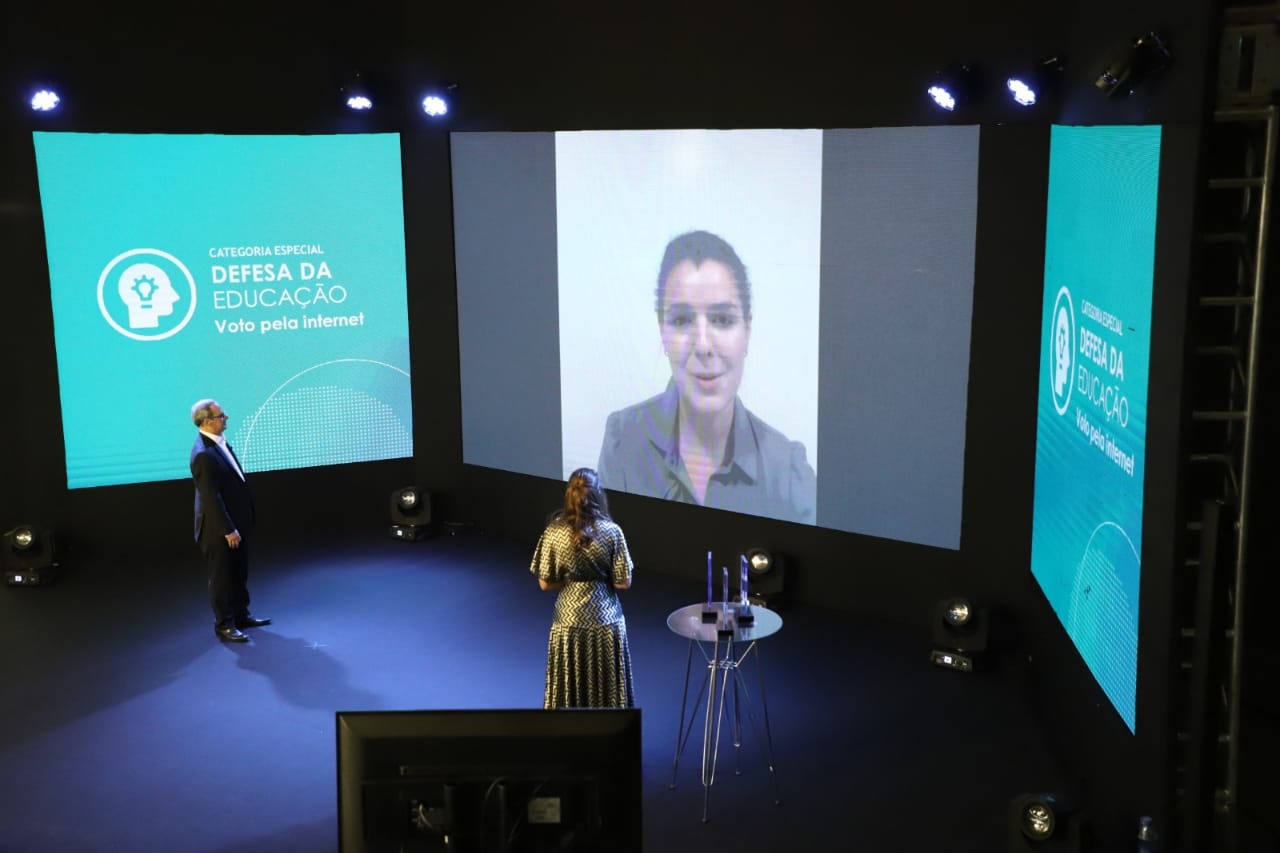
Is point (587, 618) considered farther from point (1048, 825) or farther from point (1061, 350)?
point (1061, 350)

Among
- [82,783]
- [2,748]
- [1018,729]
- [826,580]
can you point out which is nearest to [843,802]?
[1018,729]

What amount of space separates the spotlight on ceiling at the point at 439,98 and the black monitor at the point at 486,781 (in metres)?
6.56

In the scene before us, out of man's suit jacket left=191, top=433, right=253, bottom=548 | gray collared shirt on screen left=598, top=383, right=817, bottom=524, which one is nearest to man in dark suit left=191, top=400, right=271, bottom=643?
man's suit jacket left=191, top=433, right=253, bottom=548

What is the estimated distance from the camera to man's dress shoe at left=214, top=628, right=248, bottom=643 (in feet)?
24.2

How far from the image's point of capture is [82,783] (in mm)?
5812

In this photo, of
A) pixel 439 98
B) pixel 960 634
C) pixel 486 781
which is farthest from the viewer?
pixel 439 98

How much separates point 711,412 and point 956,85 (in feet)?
7.64

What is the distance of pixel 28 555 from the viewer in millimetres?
8297

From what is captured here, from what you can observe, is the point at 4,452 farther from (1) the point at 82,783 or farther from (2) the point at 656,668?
(2) the point at 656,668

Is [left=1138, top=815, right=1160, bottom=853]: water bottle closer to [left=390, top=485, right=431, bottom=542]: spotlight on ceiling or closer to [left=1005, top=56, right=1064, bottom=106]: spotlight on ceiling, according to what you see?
[left=1005, top=56, right=1064, bottom=106]: spotlight on ceiling

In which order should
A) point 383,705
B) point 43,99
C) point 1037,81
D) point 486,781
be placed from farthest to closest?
point 43,99 < point 383,705 < point 1037,81 < point 486,781

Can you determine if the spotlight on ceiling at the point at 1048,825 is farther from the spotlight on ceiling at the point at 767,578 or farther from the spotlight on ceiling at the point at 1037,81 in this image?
the spotlight on ceiling at the point at 1037,81

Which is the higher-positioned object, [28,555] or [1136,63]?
[1136,63]

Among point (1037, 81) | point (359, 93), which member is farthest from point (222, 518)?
point (1037, 81)
